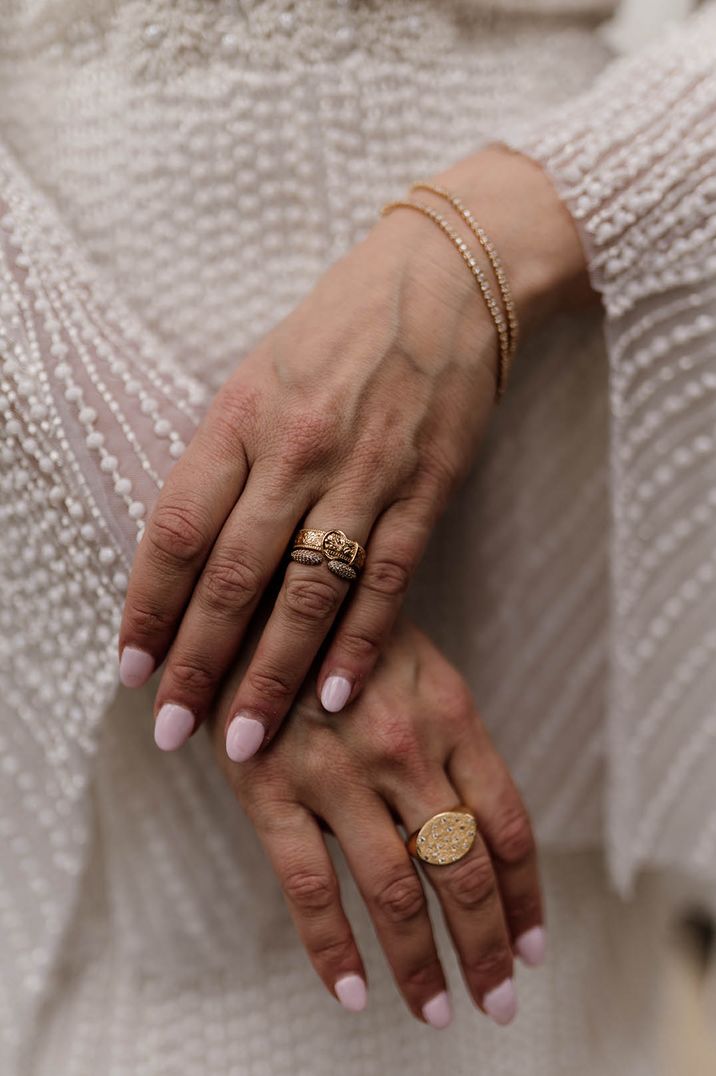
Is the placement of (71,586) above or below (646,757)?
above

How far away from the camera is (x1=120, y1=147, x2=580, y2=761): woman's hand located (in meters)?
0.49

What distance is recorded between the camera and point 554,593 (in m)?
0.73

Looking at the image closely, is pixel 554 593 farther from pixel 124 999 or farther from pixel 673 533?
pixel 124 999

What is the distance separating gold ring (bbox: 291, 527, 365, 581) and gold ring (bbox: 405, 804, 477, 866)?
0.48ft

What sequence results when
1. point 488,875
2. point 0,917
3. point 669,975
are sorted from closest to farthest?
point 488,875
point 0,917
point 669,975

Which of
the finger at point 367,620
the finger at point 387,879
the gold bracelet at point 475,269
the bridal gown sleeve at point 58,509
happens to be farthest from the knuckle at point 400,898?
the gold bracelet at point 475,269

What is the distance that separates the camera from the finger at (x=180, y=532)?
0.49 metres

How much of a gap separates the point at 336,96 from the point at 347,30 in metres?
0.04

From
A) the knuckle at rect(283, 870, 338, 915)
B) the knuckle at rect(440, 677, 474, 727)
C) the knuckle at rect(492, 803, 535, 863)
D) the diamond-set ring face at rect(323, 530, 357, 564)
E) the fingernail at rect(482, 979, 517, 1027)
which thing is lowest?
the fingernail at rect(482, 979, 517, 1027)

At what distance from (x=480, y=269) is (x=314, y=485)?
0.18m

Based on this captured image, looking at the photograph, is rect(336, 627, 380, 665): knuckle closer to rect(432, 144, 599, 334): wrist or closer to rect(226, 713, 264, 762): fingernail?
rect(226, 713, 264, 762): fingernail

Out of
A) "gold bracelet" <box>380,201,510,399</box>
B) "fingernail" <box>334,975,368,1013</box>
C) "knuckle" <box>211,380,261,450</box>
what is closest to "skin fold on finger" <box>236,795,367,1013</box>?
"fingernail" <box>334,975,368,1013</box>

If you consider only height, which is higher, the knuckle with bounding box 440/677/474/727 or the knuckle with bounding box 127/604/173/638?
the knuckle with bounding box 127/604/173/638

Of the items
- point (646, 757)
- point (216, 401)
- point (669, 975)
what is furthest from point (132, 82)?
point (669, 975)
